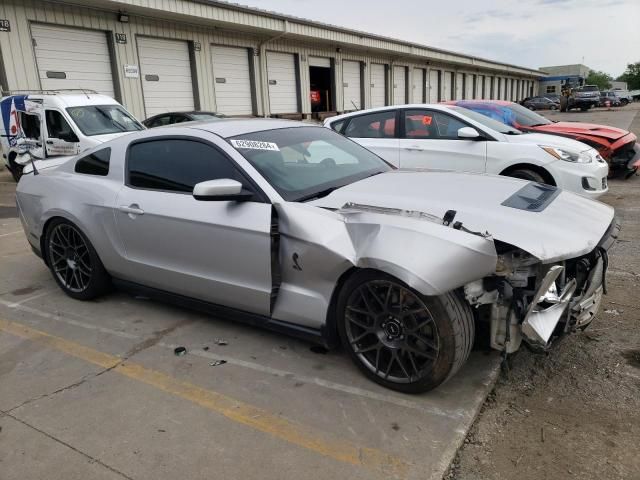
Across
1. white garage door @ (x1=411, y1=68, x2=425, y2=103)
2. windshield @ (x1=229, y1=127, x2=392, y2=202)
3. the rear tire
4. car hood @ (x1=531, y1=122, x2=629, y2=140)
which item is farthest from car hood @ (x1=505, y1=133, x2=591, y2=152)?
white garage door @ (x1=411, y1=68, x2=425, y2=103)

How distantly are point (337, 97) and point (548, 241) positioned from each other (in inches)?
907

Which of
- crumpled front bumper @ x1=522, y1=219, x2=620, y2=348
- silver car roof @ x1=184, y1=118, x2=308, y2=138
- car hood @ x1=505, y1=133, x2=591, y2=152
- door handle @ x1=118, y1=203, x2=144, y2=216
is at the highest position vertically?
silver car roof @ x1=184, y1=118, x2=308, y2=138

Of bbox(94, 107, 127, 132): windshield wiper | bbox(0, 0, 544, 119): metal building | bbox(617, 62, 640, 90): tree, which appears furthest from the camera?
bbox(617, 62, 640, 90): tree

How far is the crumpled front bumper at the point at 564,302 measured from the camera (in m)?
2.61

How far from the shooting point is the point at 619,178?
9.72 m

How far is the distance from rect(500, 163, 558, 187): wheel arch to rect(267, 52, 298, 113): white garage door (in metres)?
15.2

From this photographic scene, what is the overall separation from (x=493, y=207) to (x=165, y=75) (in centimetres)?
1558

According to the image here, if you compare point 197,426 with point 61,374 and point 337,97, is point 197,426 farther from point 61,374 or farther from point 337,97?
point 337,97

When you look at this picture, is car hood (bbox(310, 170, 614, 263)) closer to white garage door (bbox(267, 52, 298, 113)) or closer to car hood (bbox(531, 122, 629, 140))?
car hood (bbox(531, 122, 629, 140))

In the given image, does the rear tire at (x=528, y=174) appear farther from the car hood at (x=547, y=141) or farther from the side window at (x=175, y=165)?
the side window at (x=175, y=165)

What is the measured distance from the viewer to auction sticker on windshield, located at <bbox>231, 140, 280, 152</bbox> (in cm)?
350

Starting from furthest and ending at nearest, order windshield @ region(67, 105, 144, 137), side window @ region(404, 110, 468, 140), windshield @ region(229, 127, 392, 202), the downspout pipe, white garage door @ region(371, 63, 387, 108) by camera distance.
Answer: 1. white garage door @ region(371, 63, 387, 108)
2. the downspout pipe
3. windshield @ region(67, 105, 144, 137)
4. side window @ region(404, 110, 468, 140)
5. windshield @ region(229, 127, 392, 202)

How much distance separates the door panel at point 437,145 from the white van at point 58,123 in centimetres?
651

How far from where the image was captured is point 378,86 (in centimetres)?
2855
